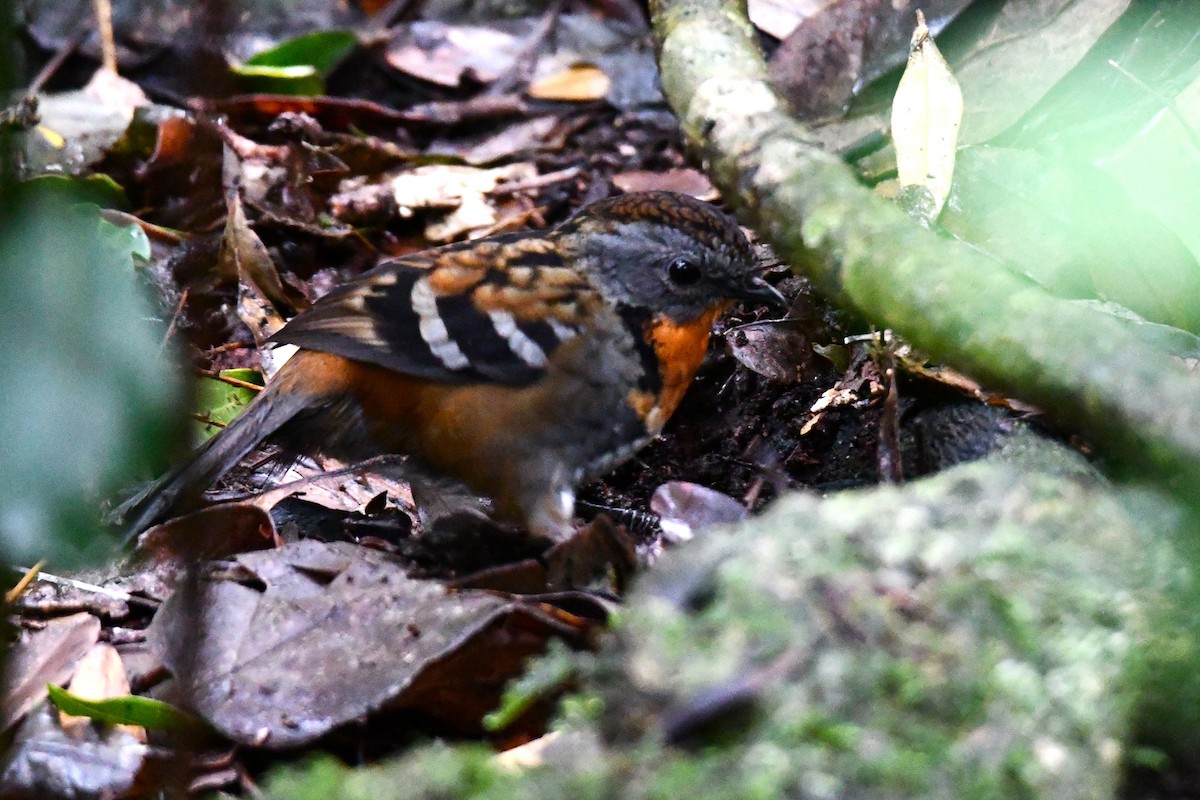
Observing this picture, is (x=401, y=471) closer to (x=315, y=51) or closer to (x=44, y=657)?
(x=44, y=657)

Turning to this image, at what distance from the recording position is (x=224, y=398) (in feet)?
14.5

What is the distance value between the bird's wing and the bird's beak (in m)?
0.47

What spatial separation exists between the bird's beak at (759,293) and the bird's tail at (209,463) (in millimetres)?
1370

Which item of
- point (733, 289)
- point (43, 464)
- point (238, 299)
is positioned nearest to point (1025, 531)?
point (43, 464)

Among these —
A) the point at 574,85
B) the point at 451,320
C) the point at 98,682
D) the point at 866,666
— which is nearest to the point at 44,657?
the point at 98,682

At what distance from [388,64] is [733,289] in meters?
3.36

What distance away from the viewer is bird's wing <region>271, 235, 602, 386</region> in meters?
3.73

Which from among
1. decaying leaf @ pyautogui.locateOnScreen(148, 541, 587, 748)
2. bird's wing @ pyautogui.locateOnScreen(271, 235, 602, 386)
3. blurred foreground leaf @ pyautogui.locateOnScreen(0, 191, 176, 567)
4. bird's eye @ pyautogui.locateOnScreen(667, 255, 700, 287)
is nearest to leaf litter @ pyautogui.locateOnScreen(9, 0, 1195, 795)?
decaying leaf @ pyautogui.locateOnScreen(148, 541, 587, 748)

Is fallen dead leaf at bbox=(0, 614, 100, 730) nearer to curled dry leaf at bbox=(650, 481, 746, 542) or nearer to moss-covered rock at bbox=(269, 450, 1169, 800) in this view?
moss-covered rock at bbox=(269, 450, 1169, 800)

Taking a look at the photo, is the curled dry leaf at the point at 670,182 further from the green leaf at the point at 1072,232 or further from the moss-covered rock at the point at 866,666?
the moss-covered rock at the point at 866,666

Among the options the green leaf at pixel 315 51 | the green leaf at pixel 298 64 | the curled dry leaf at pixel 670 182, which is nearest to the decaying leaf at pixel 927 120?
the curled dry leaf at pixel 670 182

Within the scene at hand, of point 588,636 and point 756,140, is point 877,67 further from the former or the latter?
point 588,636

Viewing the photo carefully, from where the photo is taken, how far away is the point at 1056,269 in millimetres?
4027

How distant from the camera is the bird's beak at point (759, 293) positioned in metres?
4.13
